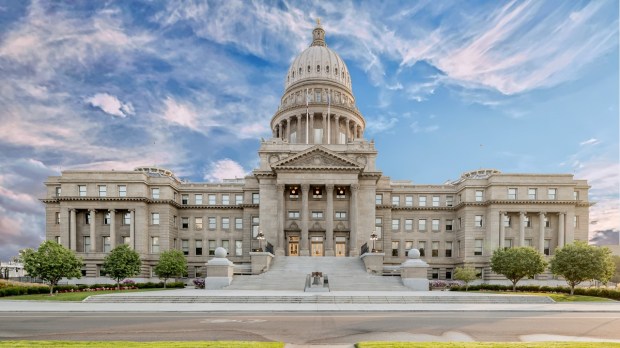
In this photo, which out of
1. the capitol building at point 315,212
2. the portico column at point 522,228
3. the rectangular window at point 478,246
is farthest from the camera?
the rectangular window at point 478,246

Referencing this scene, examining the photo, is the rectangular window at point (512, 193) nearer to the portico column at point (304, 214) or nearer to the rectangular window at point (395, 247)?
the rectangular window at point (395, 247)

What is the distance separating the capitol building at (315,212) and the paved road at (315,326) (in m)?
33.2

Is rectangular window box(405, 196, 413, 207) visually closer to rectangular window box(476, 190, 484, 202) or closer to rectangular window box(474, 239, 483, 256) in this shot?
rectangular window box(476, 190, 484, 202)

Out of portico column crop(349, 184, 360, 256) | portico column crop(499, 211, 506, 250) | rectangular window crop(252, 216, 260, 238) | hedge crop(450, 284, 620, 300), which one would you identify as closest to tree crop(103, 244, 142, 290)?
rectangular window crop(252, 216, 260, 238)

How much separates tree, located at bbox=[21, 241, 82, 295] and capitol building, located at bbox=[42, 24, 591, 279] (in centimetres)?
2135

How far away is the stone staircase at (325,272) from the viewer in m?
36.3

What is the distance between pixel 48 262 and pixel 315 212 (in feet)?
117

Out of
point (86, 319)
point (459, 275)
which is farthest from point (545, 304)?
point (86, 319)

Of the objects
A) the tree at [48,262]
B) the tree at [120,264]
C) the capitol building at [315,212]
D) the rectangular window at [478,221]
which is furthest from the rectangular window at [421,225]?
the tree at [48,262]

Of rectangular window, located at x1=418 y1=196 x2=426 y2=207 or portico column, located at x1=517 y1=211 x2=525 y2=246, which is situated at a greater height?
rectangular window, located at x1=418 y1=196 x2=426 y2=207

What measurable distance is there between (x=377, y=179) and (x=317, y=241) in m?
13.9

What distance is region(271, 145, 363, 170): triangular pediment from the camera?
5631cm

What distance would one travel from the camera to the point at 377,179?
60.1 meters

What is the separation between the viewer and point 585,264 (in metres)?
35.2
